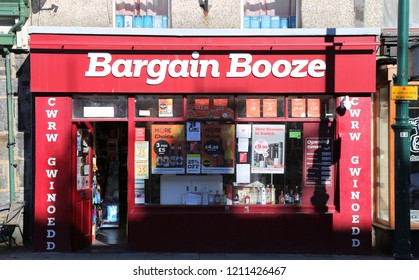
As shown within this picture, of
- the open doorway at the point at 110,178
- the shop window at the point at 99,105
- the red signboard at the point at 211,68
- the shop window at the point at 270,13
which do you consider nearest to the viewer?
the red signboard at the point at 211,68

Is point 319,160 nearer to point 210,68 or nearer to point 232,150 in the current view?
point 232,150

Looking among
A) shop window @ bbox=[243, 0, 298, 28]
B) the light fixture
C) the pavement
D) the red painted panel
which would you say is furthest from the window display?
shop window @ bbox=[243, 0, 298, 28]

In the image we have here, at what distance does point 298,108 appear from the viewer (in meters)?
10.4

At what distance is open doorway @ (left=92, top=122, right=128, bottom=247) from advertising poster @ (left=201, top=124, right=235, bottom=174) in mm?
2672

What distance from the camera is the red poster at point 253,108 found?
10430mm

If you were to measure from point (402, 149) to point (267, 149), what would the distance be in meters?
2.79

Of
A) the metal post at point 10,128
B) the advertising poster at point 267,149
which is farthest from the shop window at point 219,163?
the metal post at point 10,128

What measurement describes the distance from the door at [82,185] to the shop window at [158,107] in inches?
47.0

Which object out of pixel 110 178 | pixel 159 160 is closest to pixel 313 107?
pixel 159 160

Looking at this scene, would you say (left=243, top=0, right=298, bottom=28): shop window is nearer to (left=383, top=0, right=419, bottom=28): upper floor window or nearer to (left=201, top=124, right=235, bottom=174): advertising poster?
(left=383, top=0, right=419, bottom=28): upper floor window

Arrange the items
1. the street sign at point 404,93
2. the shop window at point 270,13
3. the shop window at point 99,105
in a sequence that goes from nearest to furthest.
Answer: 1. the street sign at point 404,93
2. the shop window at point 99,105
3. the shop window at point 270,13

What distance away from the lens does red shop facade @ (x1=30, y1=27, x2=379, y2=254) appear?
10.2 m

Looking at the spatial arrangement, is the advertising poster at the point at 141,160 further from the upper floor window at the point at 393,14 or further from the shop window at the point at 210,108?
the upper floor window at the point at 393,14

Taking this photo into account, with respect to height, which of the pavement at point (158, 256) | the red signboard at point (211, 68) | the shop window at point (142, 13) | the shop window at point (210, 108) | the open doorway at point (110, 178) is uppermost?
the shop window at point (142, 13)
